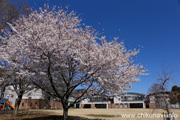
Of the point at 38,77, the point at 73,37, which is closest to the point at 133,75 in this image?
the point at 73,37

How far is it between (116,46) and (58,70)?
458cm

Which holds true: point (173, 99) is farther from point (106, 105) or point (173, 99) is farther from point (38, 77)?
point (106, 105)

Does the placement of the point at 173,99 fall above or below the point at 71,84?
below

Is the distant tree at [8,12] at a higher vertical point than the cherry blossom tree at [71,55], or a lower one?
higher

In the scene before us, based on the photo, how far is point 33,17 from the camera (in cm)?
1091

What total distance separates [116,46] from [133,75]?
2.35 m

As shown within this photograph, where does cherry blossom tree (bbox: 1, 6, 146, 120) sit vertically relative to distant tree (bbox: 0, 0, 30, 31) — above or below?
below

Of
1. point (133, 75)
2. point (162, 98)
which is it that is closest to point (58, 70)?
point (133, 75)

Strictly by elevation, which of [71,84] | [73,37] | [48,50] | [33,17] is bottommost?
[71,84]

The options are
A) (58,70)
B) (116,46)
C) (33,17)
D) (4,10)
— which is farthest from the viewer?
(4,10)

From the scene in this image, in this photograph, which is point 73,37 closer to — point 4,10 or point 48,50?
point 48,50

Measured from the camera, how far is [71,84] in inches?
390

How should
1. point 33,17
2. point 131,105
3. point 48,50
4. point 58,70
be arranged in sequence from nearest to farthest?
point 48,50, point 58,70, point 33,17, point 131,105

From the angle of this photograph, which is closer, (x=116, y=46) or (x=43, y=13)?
(x=116, y=46)
